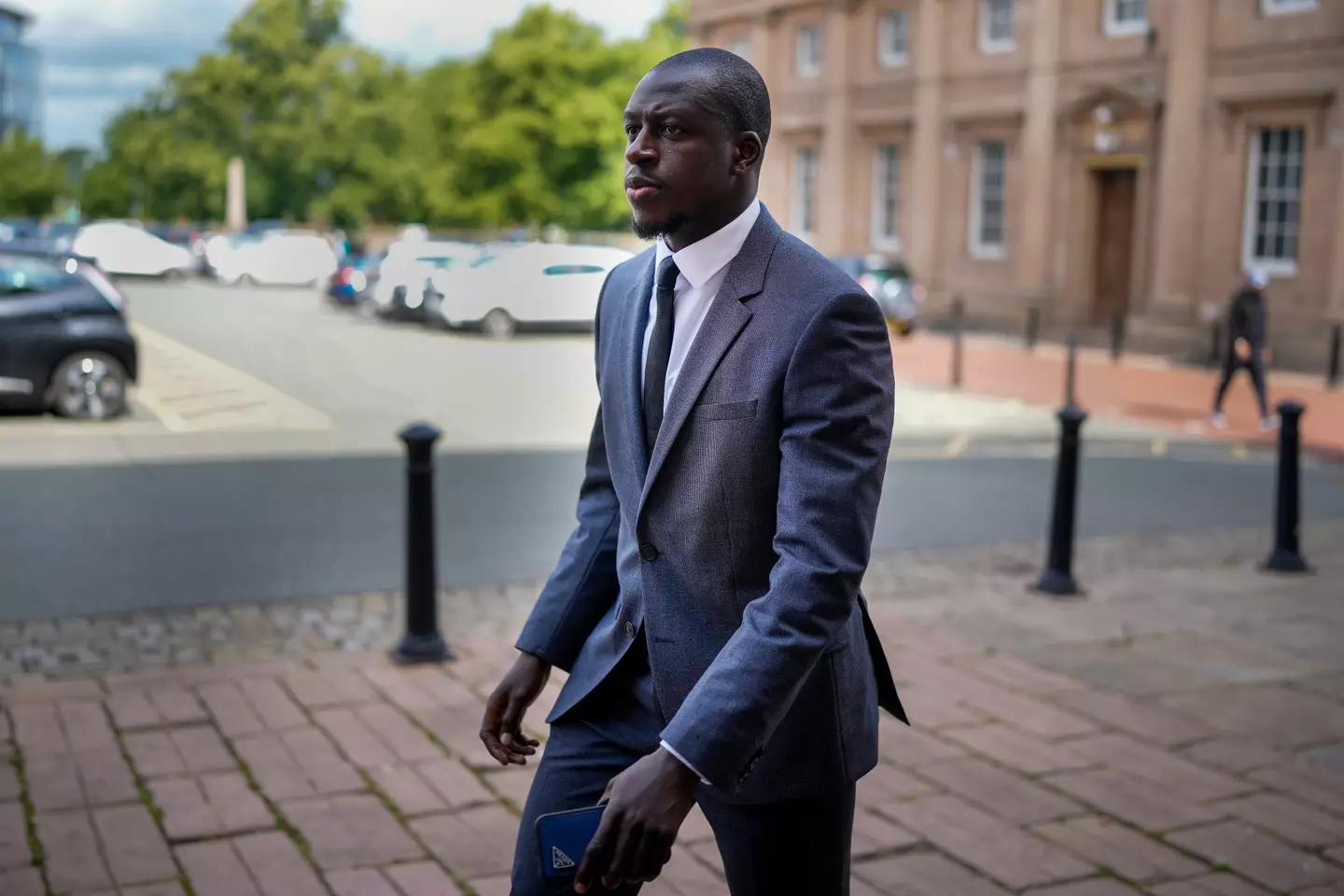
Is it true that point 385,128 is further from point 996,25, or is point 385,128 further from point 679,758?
point 679,758

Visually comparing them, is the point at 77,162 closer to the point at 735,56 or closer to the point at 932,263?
the point at 932,263

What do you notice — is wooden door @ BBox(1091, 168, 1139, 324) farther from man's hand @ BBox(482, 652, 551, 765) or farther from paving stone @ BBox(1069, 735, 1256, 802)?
man's hand @ BBox(482, 652, 551, 765)

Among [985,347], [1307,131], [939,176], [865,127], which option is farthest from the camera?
[865,127]

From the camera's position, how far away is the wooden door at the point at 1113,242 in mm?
28781

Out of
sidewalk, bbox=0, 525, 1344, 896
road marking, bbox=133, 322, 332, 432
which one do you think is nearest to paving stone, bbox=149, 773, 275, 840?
sidewalk, bbox=0, 525, 1344, 896

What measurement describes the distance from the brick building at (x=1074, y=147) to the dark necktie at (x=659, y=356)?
23.6 m

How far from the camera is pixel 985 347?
28.0 metres

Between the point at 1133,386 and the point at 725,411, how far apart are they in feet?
63.8

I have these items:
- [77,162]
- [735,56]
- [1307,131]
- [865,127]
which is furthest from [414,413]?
[77,162]

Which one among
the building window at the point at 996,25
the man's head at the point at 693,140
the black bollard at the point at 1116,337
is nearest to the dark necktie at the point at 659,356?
the man's head at the point at 693,140

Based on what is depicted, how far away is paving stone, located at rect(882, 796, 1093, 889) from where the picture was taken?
4367 mm

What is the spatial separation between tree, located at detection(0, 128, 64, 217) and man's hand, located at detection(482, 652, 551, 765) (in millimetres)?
104871

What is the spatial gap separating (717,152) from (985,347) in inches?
1037

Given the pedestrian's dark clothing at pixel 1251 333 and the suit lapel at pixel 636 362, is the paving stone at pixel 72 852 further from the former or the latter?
the pedestrian's dark clothing at pixel 1251 333
